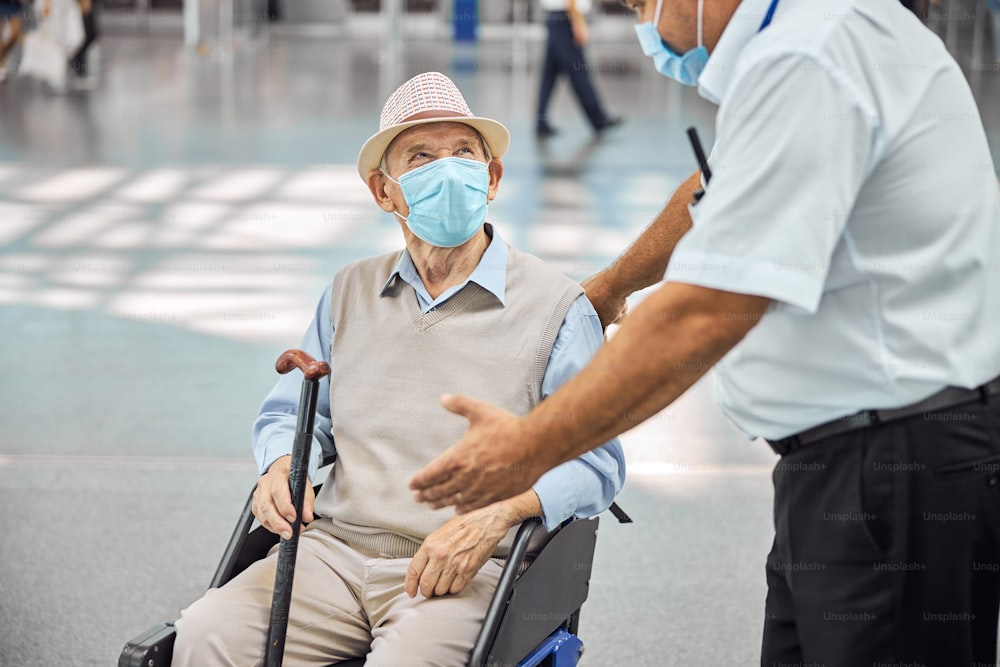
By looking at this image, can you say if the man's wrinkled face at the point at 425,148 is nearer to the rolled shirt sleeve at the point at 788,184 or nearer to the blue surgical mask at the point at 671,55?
the blue surgical mask at the point at 671,55

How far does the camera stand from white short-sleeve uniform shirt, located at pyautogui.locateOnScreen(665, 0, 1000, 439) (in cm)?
131

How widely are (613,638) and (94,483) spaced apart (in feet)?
5.59

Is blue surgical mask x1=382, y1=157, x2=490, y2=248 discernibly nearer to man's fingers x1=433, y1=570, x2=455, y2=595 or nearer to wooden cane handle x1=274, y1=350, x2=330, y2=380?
wooden cane handle x1=274, y1=350, x2=330, y2=380

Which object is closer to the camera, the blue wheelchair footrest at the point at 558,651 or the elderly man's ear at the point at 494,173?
the blue wheelchair footrest at the point at 558,651

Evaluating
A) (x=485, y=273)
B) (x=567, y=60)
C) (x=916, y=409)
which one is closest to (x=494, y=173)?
(x=485, y=273)

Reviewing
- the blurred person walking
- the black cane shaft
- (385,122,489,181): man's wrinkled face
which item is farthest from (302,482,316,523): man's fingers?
the blurred person walking

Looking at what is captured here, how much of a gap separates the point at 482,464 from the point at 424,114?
985 mm

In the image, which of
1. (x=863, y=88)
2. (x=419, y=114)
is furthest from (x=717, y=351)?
(x=419, y=114)

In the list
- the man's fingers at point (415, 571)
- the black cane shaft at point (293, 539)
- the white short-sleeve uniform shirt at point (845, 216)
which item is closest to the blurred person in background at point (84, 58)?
the black cane shaft at point (293, 539)

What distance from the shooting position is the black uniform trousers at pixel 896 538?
4.97ft

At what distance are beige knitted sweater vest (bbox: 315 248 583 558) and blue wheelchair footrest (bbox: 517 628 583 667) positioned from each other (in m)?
0.18

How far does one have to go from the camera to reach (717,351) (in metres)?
1.36

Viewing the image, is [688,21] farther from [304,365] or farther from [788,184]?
[304,365]

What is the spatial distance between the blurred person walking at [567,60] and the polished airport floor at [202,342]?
0.22 m
